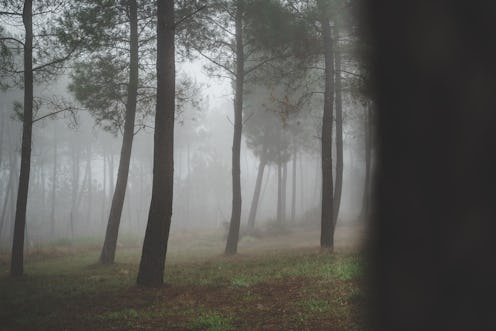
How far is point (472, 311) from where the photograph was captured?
2.13m

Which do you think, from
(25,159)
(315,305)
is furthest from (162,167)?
(25,159)

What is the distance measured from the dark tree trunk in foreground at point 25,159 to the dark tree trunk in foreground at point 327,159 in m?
9.17

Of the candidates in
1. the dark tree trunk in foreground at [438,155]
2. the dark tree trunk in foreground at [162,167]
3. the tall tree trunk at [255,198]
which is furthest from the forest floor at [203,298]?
the tall tree trunk at [255,198]

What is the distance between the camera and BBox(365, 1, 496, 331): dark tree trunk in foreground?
78.4 inches

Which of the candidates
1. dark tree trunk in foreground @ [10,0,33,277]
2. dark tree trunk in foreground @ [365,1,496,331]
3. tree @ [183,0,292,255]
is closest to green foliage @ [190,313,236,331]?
dark tree trunk in foreground @ [365,1,496,331]

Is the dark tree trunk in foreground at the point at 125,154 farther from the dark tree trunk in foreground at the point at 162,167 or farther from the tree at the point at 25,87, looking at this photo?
the dark tree trunk in foreground at the point at 162,167

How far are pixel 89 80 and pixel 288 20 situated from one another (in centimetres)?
741

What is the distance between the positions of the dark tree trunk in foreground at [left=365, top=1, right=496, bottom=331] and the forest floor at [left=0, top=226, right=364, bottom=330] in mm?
2769

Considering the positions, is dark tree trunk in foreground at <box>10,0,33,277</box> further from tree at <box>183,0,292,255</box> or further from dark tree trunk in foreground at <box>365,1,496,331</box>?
dark tree trunk in foreground at <box>365,1,496,331</box>

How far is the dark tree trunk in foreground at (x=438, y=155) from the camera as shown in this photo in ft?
6.53

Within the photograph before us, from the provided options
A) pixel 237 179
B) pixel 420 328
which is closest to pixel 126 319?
pixel 420 328

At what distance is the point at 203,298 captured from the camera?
761 centimetres

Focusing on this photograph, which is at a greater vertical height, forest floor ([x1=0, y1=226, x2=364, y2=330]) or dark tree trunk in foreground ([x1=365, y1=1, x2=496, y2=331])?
dark tree trunk in foreground ([x1=365, y1=1, x2=496, y2=331])

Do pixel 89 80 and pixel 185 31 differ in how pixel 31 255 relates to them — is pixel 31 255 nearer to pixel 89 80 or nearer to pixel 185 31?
pixel 89 80
